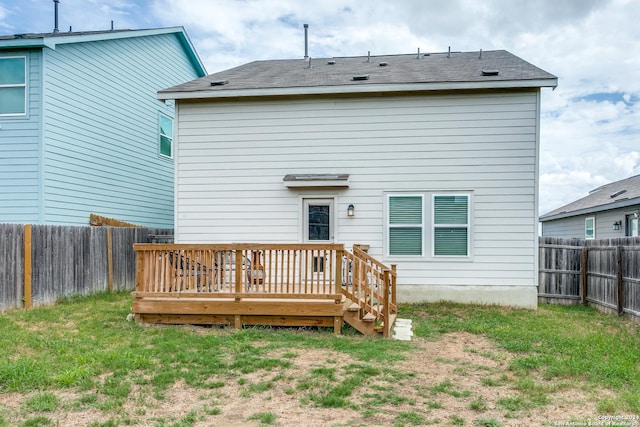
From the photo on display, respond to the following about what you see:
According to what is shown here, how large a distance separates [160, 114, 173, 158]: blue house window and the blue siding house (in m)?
0.03

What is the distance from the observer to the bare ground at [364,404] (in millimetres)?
3676

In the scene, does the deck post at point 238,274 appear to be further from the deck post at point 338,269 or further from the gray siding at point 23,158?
the gray siding at point 23,158

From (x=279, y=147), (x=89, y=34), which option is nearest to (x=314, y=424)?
(x=279, y=147)

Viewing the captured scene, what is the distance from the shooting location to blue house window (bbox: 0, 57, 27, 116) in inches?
381

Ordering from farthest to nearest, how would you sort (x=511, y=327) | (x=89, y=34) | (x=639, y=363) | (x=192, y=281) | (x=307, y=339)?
1. (x=89, y=34)
2. (x=192, y=281)
3. (x=511, y=327)
4. (x=307, y=339)
5. (x=639, y=363)

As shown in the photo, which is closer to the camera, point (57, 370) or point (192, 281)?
point (57, 370)

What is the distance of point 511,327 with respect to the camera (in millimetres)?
7191

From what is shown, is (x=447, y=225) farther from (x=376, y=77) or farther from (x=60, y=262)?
(x=60, y=262)

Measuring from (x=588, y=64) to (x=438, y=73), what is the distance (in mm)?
7282

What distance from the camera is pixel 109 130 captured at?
1187cm

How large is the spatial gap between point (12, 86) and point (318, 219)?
6.97 meters

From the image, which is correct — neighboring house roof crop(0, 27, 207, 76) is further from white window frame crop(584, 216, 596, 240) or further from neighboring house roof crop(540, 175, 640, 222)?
white window frame crop(584, 216, 596, 240)

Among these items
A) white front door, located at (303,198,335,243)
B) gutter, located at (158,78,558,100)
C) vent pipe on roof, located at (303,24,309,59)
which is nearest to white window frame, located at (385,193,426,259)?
white front door, located at (303,198,335,243)

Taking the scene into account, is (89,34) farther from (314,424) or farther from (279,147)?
(314,424)
